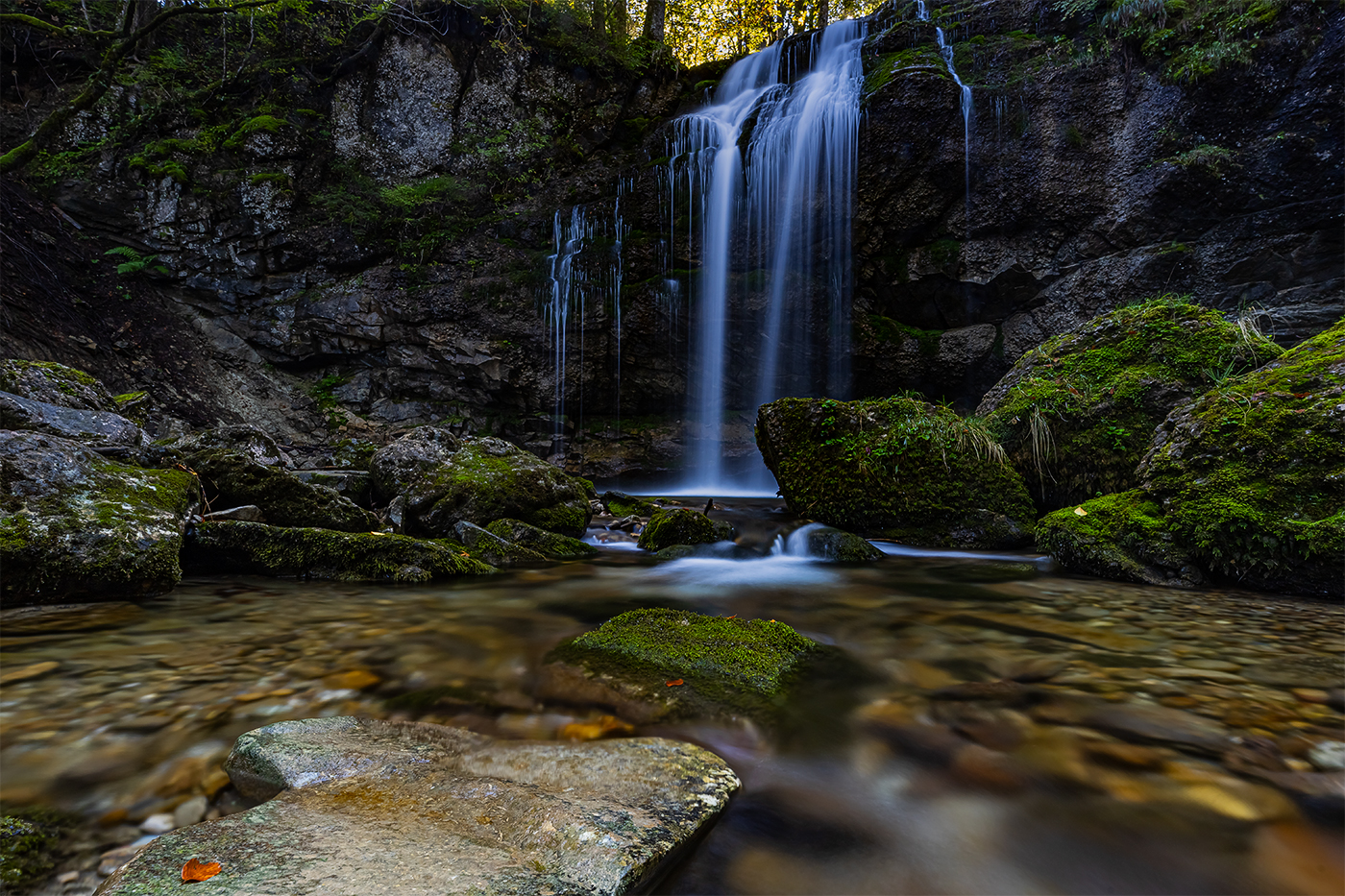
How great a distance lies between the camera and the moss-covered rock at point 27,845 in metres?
1.13

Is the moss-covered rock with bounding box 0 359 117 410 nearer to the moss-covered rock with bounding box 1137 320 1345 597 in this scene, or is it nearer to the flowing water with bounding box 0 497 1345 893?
the flowing water with bounding box 0 497 1345 893

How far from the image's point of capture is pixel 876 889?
1.22 metres

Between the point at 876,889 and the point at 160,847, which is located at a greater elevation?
the point at 160,847

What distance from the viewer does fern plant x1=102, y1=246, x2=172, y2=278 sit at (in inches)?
453

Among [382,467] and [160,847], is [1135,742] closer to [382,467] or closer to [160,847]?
[160,847]

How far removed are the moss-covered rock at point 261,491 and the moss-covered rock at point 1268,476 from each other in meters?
6.69

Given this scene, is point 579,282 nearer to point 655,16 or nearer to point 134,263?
point 134,263

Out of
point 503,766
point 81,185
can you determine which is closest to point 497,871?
point 503,766

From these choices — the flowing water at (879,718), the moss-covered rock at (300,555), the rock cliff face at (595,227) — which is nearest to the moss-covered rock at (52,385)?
the moss-covered rock at (300,555)

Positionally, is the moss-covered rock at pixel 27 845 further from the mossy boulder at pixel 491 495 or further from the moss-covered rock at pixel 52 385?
the moss-covered rock at pixel 52 385

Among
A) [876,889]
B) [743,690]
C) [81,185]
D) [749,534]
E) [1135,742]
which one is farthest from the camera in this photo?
[81,185]

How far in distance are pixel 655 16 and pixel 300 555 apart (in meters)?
18.6

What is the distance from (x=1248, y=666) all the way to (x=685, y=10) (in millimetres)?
21296

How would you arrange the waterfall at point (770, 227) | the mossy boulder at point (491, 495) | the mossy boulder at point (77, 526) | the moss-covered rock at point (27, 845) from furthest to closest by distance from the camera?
the waterfall at point (770, 227)
the mossy boulder at point (491, 495)
the mossy boulder at point (77, 526)
the moss-covered rock at point (27, 845)
